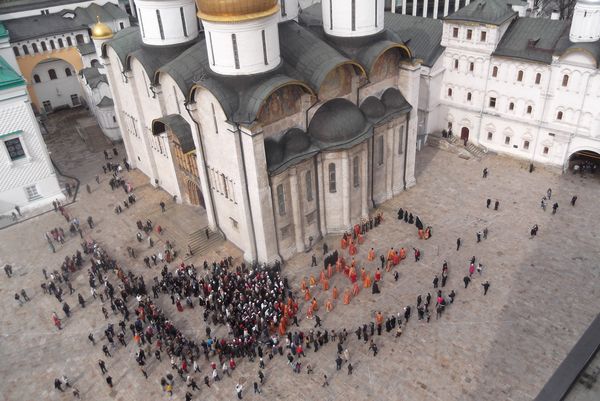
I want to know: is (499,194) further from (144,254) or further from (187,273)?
(144,254)

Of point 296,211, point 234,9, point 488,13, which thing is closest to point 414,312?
point 296,211

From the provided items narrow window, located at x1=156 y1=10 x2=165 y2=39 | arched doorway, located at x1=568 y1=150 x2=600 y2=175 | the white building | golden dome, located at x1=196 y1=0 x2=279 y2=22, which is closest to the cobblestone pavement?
arched doorway, located at x1=568 y1=150 x2=600 y2=175

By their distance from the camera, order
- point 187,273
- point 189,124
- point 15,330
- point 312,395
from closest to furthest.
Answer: point 312,395 → point 15,330 → point 187,273 → point 189,124

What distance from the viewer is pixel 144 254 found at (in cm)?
3188

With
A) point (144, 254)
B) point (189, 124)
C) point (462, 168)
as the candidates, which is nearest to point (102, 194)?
point (144, 254)

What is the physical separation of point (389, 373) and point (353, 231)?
1051cm

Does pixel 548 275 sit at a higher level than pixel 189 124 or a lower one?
lower

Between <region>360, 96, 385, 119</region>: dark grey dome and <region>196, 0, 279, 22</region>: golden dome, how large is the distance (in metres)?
8.57

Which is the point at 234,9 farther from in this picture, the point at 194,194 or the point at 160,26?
the point at 194,194

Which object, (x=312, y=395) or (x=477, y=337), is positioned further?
(x=477, y=337)

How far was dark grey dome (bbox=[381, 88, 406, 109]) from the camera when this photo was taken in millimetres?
31750

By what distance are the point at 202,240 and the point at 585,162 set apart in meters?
26.6

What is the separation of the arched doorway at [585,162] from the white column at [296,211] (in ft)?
65.6

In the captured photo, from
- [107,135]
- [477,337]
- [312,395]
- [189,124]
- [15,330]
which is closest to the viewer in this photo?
[312,395]
